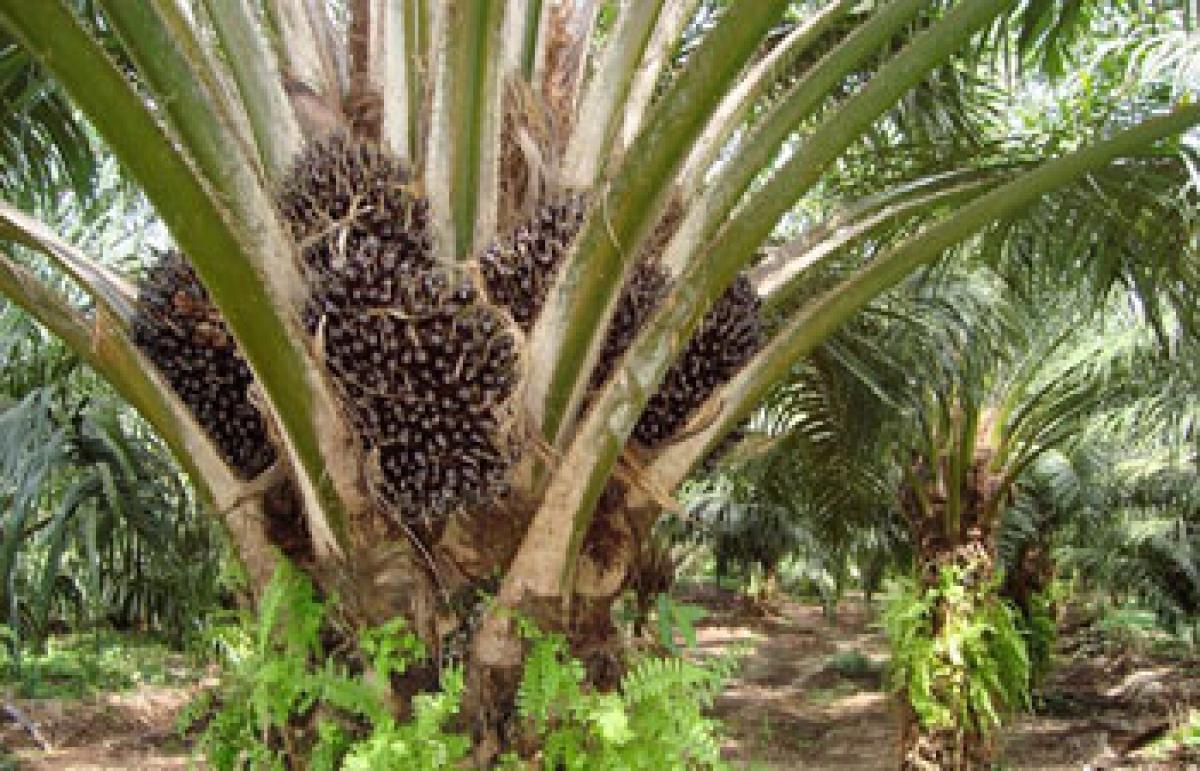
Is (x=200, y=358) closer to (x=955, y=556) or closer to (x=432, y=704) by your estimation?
(x=432, y=704)

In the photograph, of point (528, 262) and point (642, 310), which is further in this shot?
point (642, 310)

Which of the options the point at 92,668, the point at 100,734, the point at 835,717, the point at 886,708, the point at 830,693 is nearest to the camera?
the point at 100,734

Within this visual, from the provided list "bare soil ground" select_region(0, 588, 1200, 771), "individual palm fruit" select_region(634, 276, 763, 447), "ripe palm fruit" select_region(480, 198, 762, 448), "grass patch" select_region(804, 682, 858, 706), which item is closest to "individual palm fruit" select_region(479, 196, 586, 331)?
"ripe palm fruit" select_region(480, 198, 762, 448)

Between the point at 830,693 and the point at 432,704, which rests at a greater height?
the point at 432,704

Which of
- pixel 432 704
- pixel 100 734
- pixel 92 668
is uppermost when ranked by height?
pixel 432 704

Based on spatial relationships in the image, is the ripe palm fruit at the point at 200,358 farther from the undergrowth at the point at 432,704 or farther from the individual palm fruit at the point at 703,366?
the individual palm fruit at the point at 703,366

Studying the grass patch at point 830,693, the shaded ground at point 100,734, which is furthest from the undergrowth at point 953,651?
the grass patch at point 830,693

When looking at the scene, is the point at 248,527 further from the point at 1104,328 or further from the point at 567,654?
the point at 1104,328

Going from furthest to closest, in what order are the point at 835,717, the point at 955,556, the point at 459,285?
1. the point at 835,717
2. the point at 955,556
3. the point at 459,285

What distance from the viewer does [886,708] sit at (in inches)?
441

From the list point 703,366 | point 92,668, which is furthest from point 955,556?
point 92,668

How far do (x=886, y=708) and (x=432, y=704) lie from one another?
34.6 ft

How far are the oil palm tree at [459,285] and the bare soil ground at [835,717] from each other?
15.2ft

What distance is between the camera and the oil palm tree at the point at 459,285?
5.10 feet
